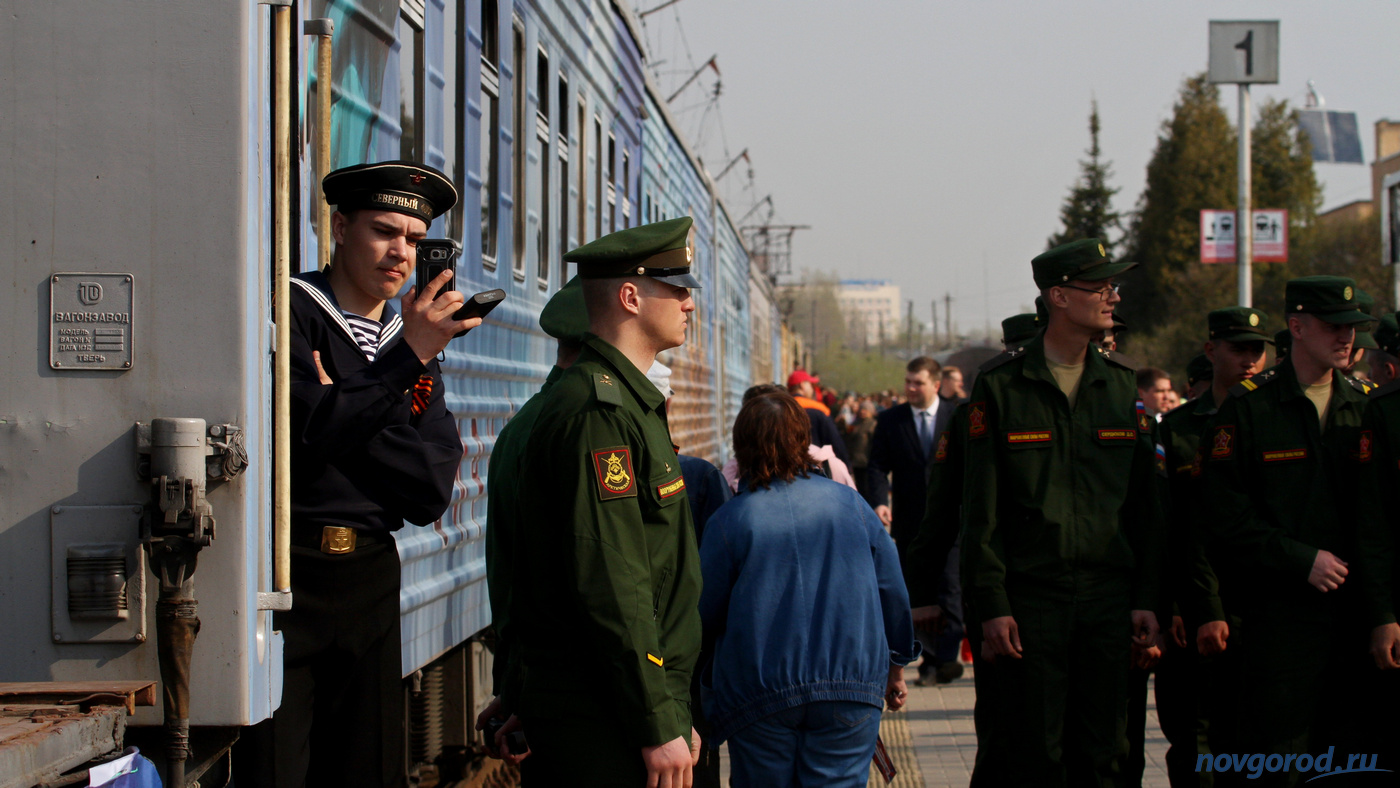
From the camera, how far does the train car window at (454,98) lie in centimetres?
427

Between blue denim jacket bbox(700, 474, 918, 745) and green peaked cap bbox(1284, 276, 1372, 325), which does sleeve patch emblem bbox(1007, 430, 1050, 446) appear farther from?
green peaked cap bbox(1284, 276, 1372, 325)

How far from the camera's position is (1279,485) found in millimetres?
4352

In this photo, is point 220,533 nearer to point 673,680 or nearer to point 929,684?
point 673,680

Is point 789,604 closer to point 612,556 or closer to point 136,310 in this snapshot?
point 612,556

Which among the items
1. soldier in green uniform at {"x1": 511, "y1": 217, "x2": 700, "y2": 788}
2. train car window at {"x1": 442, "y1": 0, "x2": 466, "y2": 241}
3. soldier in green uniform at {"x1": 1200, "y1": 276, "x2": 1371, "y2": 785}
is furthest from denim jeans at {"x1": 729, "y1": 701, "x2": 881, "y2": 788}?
train car window at {"x1": 442, "y1": 0, "x2": 466, "y2": 241}

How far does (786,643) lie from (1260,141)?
44.0 metres

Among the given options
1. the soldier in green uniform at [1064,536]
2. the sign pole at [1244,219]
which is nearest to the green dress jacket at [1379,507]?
the soldier in green uniform at [1064,536]

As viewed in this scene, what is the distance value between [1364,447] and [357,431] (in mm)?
→ 3248

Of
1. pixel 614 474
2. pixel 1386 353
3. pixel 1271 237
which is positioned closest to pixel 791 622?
pixel 614 474

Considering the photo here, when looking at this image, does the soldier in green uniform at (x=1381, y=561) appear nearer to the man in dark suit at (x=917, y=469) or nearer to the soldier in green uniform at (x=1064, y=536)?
the soldier in green uniform at (x=1064, y=536)

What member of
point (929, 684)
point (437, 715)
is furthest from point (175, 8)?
point (929, 684)

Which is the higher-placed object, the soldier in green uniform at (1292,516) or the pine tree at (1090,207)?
the pine tree at (1090,207)

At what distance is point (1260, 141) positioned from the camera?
1684 inches

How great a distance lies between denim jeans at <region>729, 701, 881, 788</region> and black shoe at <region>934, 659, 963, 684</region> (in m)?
4.65
